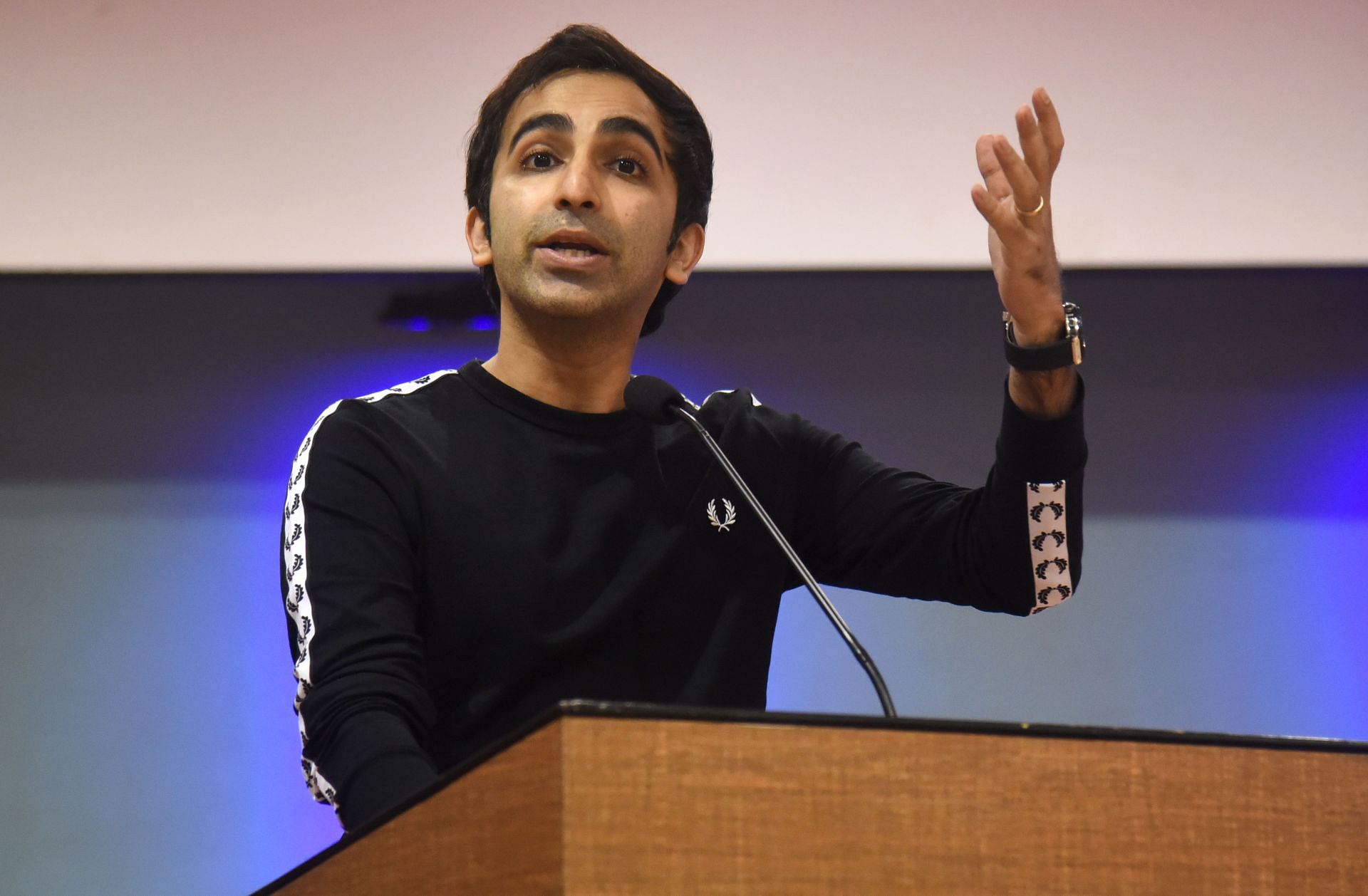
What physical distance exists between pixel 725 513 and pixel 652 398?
26 cm

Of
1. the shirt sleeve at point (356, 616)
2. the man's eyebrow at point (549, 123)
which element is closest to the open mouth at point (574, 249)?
the man's eyebrow at point (549, 123)

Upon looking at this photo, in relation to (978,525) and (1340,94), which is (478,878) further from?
(1340,94)

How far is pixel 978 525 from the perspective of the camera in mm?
1415

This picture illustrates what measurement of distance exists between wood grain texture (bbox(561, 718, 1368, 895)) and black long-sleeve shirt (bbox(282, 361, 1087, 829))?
0.53 m

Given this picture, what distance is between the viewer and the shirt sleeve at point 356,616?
3.37 feet

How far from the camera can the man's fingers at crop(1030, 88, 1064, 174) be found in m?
1.14

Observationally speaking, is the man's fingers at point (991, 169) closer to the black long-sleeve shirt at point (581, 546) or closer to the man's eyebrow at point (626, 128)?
the black long-sleeve shirt at point (581, 546)

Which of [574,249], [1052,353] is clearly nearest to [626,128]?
[574,249]

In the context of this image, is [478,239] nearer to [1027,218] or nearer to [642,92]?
[642,92]

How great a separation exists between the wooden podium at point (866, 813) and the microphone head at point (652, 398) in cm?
63

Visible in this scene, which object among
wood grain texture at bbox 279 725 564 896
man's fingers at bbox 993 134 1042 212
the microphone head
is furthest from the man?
wood grain texture at bbox 279 725 564 896

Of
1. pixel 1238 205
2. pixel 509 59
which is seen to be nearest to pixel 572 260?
pixel 509 59

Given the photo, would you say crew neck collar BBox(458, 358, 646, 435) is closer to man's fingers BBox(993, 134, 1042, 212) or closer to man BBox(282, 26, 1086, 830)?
man BBox(282, 26, 1086, 830)

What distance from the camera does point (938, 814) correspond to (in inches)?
25.6
